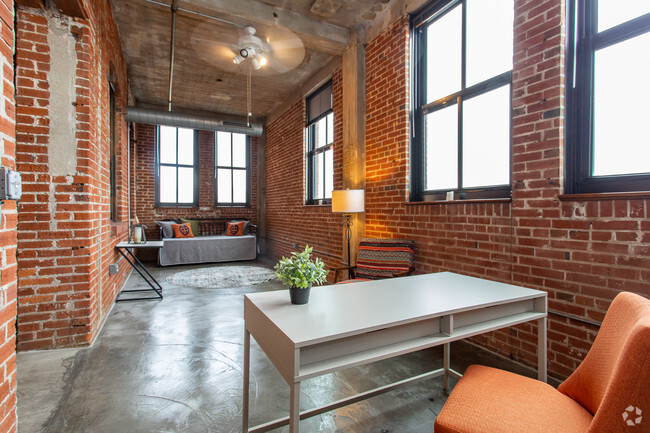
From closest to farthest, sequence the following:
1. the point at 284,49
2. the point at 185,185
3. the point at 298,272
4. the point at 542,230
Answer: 1. the point at 298,272
2. the point at 542,230
3. the point at 284,49
4. the point at 185,185

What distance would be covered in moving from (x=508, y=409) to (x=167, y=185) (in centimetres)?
844

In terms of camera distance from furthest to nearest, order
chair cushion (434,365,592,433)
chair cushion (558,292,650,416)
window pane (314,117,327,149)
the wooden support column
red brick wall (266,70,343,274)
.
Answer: window pane (314,117,327,149) < red brick wall (266,70,343,274) < the wooden support column < chair cushion (434,365,592,433) < chair cushion (558,292,650,416)

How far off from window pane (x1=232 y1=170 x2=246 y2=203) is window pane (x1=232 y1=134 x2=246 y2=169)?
0.22m

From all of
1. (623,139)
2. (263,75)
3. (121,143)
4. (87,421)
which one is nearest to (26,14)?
(121,143)

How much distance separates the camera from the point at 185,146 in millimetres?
8289

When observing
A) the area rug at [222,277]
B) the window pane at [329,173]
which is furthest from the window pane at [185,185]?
the window pane at [329,173]

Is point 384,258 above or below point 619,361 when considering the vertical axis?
below

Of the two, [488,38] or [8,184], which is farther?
[488,38]

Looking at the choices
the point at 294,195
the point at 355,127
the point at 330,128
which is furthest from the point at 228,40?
the point at 294,195

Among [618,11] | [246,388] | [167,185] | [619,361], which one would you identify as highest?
[618,11]

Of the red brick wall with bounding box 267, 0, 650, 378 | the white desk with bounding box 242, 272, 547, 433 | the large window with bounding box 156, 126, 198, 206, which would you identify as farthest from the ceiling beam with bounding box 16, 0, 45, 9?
the large window with bounding box 156, 126, 198, 206

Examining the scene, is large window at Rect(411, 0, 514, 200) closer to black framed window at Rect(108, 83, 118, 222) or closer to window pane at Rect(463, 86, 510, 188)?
window pane at Rect(463, 86, 510, 188)

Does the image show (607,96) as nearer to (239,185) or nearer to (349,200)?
(349,200)

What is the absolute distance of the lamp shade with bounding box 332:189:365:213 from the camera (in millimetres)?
3953
